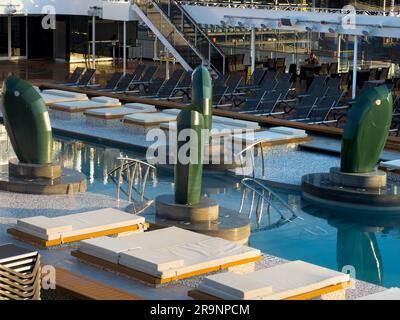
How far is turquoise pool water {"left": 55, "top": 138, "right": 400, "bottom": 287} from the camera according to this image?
10.4 meters

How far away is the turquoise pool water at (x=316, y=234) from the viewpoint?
34.1 ft

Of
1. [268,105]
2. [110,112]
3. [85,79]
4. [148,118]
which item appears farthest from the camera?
[85,79]

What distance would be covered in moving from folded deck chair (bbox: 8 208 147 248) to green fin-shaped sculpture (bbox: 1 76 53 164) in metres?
2.38

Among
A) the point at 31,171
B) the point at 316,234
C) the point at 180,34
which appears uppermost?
the point at 180,34

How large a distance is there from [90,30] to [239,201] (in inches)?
745

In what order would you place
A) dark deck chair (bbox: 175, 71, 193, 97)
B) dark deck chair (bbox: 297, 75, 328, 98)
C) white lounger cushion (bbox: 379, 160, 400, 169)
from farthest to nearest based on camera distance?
dark deck chair (bbox: 175, 71, 193, 97), dark deck chair (bbox: 297, 75, 328, 98), white lounger cushion (bbox: 379, 160, 400, 169)

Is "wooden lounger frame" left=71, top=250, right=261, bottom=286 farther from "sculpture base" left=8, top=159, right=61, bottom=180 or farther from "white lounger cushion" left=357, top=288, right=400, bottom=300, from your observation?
"sculpture base" left=8, top=159, right=61, bottom=180

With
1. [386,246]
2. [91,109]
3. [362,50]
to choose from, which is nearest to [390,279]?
[386,246]

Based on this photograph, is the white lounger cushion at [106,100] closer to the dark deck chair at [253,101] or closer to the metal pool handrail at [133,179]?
the dark deck chair at [253,101]

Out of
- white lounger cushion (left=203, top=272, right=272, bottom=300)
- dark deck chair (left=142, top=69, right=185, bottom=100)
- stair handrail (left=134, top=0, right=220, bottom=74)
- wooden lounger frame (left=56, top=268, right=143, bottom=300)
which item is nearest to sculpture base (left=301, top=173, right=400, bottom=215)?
white lounger cushion (left=203, top=272, right=272, bottom=300)

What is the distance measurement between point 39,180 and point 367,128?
395cm

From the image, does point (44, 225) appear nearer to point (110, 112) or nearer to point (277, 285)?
point (277, 285)

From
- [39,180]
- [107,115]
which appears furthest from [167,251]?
[107,115]

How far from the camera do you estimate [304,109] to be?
18312mm
